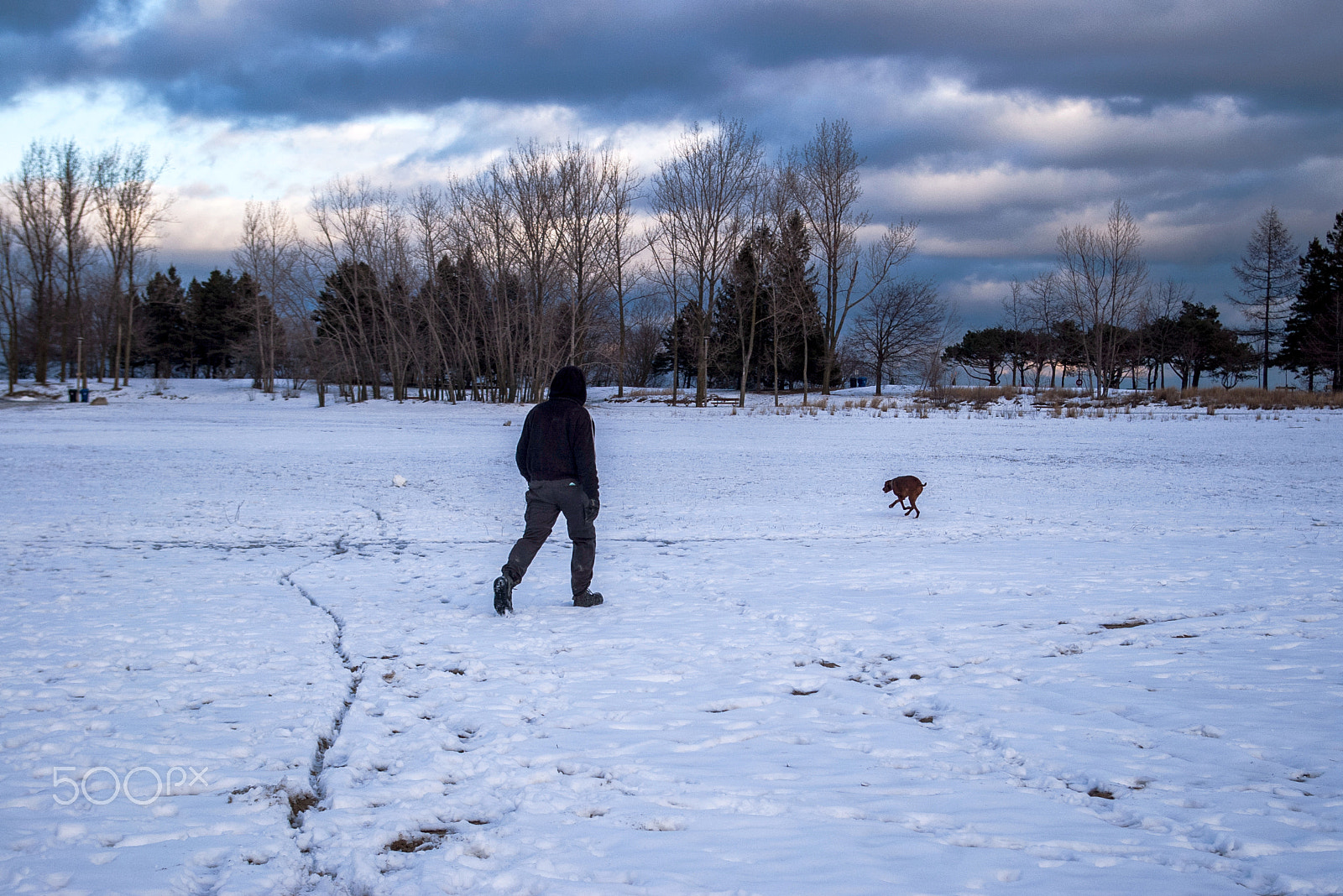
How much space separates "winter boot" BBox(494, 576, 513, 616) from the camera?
628cm

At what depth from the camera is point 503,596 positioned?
247 inches

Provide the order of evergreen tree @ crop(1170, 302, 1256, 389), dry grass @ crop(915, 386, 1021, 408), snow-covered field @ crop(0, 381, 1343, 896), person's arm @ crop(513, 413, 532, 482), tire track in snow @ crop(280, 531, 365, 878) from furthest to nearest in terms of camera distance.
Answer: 1. evergreen tree @ crop(1170, 302, 1256, 389)
2. dry grass @ crop(915, 386, 1021, 408)
3. person's arm @ crop(513, 413, 532, 482)
4. tire track in snow @ crop(280, 531, 365, 878)
5. snow-covered field @ crop(0, 381, 1343, 896)

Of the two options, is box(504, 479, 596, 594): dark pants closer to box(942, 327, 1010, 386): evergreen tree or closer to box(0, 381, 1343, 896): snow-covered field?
box(0, 381, 1343, 896): snow-covered field

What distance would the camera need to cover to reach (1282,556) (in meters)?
8.45

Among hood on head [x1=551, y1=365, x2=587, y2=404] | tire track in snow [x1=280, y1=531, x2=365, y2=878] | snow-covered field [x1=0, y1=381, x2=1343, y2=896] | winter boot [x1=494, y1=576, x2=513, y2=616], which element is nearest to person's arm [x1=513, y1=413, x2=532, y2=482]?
hood on head [x1=551, y1=365, x2=587, y2=404]

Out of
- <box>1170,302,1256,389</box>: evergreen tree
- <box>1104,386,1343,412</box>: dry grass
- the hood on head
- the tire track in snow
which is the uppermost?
<box>1170,302,1256,389</box>: evergreen tree

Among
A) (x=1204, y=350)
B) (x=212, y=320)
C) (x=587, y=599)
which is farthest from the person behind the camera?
(x=212, y=320)

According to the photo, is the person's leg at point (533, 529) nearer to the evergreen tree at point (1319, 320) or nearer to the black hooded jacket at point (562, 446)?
the black hooded jacket at point (562, 446)

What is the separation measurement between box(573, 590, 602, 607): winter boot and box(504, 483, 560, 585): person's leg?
0.55 metres

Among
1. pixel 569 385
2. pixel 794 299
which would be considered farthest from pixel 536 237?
pixel 569 385

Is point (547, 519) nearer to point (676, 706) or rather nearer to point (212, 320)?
point (676, 706)

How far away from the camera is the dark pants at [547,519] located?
6.28 m

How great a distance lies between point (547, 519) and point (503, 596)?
0.68 meters

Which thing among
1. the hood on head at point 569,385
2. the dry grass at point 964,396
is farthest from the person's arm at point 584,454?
the dry grass at point 964,396
